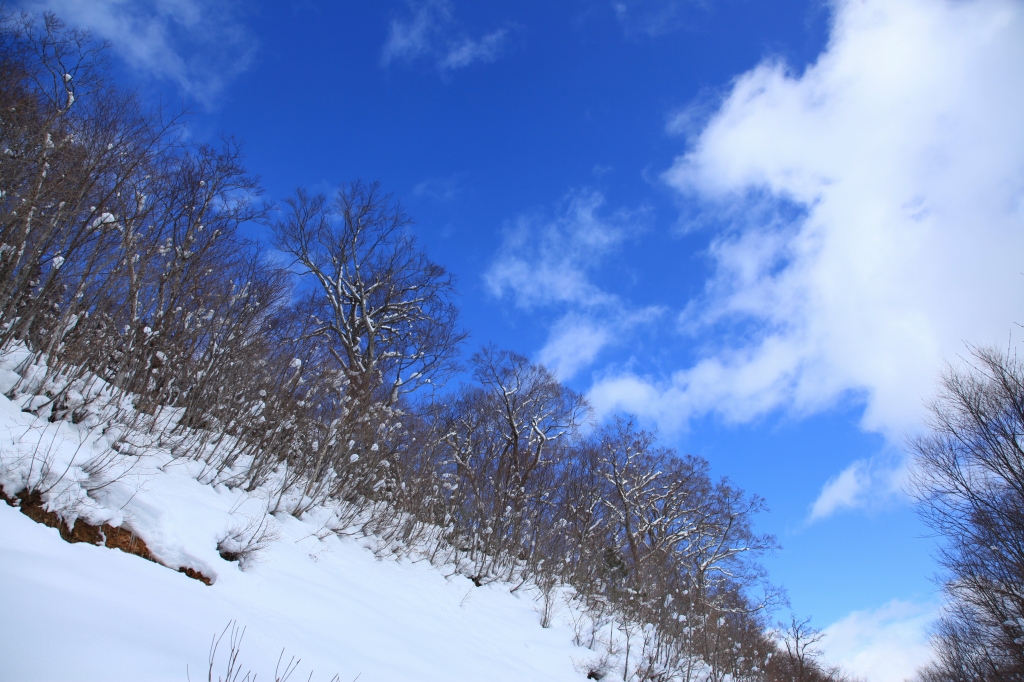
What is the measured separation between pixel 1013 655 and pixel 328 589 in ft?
76.9

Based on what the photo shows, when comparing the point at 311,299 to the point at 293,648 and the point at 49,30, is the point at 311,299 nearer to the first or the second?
the point at 49,30

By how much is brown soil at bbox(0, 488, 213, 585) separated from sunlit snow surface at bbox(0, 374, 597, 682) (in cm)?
9

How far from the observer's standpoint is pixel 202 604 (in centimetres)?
323

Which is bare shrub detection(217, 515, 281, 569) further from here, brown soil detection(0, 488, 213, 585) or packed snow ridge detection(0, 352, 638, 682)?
brown soil detection(0, 488, 213, 585)

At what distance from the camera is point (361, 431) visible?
9.25m

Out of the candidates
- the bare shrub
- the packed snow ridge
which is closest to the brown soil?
the packed snow ridge

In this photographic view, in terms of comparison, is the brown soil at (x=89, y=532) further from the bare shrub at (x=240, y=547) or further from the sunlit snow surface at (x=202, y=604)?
the bare shrub at (x=240, y=547)

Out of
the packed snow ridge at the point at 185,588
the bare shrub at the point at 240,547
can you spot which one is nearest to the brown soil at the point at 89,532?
the packed snow ridge at the point at 185,588

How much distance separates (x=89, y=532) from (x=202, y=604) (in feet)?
3.39

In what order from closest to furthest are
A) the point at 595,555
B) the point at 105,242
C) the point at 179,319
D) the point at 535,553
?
1. the point at 105,242
2. the point at 179,319
3. the point at 535,553
4. the point at 595,555

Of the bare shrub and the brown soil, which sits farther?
the bare shrub

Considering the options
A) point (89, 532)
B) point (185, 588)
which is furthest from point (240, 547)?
point (89, 532)

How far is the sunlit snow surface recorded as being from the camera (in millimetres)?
2166

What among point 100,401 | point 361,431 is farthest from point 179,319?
point 361,431
